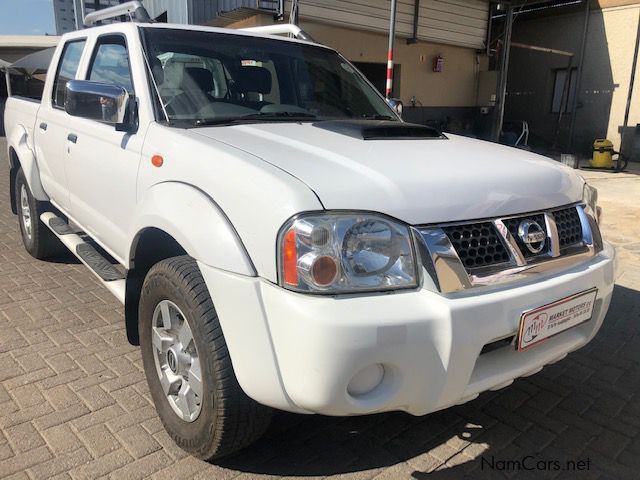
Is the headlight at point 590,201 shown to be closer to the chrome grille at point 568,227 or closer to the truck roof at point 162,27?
the chrome grille at point 568,227

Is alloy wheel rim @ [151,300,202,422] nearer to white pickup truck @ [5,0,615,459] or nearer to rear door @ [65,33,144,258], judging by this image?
white pickup truck @ [5,0,615,459]

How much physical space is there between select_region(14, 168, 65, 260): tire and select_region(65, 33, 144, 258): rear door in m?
1.08

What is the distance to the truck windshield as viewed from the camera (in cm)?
284

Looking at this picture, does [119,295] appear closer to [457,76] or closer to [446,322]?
[446,322]

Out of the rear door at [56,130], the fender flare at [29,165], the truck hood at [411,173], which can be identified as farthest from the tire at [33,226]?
the truck hood at [411,173]

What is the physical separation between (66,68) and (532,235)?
360 cm

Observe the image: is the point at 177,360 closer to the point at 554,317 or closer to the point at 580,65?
the point at 554,317

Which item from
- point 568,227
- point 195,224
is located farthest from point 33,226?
point 568,227

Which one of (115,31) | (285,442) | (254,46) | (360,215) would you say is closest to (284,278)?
(360,215)

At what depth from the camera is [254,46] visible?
3.35 meters

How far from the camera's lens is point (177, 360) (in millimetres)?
2348

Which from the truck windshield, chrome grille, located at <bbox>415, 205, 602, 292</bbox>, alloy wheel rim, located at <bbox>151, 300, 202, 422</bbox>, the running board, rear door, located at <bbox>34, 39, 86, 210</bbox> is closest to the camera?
chrome grille, located at <bbox>415, 205, 602, 292</bbox>

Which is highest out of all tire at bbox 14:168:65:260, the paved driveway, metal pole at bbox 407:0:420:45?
metal pole at bbox 407:0:420:45

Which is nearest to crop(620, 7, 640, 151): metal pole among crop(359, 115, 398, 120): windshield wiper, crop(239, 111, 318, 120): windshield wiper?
crop(359, 115, 398, 120): windshield wiper
